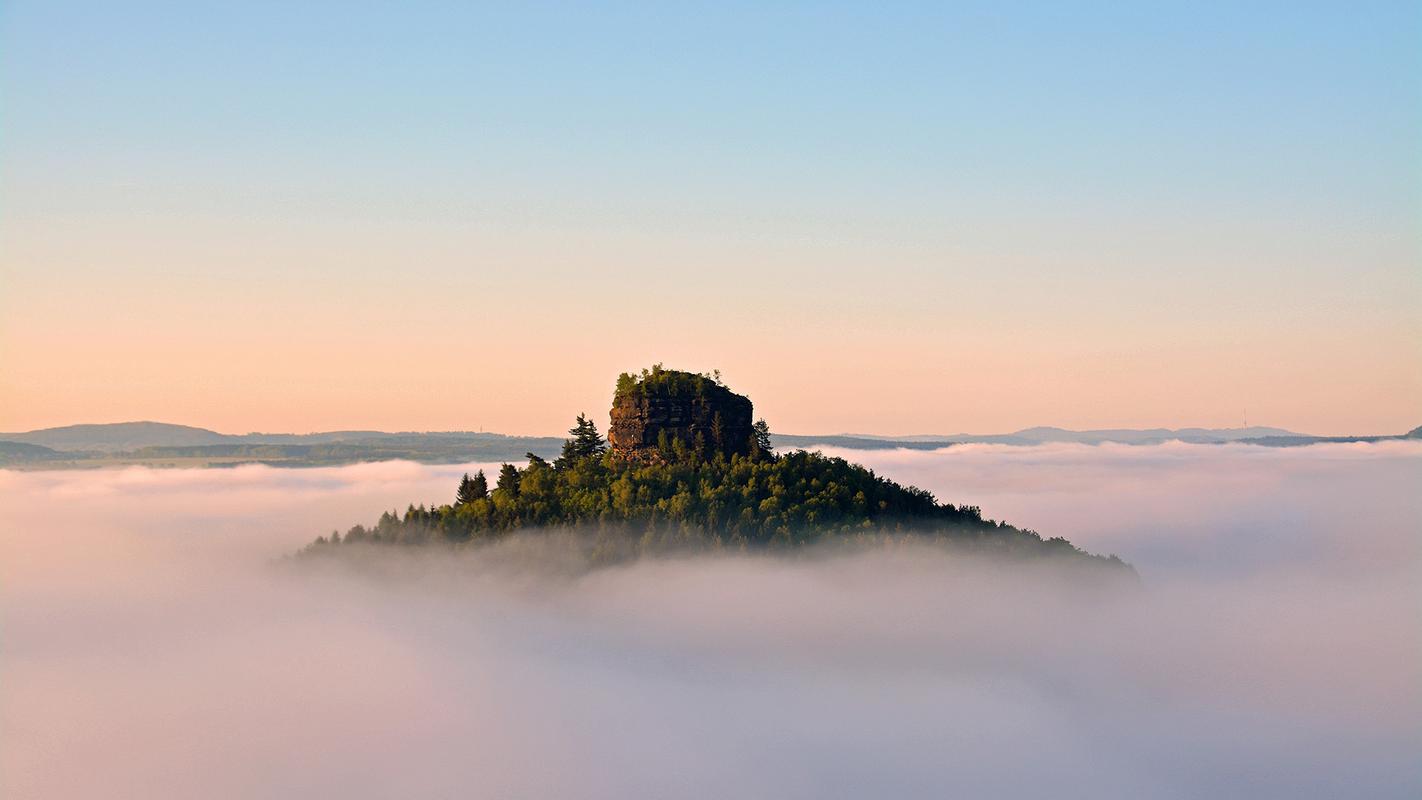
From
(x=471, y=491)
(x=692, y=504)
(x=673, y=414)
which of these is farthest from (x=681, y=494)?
(x=471, y=491)

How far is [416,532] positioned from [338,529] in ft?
51.8

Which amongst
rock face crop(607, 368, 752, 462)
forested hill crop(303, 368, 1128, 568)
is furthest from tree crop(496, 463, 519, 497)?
rock face crop(607, 368, 752, 462)

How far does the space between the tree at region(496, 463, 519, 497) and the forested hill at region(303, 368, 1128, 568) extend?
0.13 metres

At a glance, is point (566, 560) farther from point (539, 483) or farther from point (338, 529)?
point (338, 529)

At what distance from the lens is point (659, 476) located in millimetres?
158500

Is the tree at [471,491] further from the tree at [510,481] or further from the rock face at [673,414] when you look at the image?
the rock face at [673,414]

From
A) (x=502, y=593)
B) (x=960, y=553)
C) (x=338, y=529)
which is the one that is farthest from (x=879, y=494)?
(x=338, y=529)

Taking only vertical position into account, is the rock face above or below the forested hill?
above

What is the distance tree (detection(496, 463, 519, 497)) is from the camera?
555 ft

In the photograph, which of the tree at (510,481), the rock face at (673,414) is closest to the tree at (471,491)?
the tree at (510,481)

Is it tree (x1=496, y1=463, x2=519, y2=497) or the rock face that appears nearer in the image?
the rock face

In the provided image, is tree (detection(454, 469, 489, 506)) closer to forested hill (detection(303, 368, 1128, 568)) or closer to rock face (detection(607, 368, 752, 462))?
forested hill (detection(303, 368, 1128, 568))

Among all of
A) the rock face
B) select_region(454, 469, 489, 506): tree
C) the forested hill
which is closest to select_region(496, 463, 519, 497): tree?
the forested hill

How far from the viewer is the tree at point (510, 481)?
16925 cm
